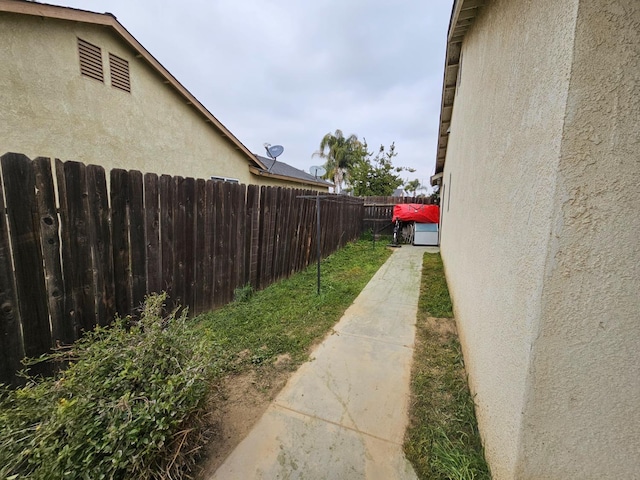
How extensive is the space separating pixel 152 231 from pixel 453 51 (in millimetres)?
5815

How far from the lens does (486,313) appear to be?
183cm

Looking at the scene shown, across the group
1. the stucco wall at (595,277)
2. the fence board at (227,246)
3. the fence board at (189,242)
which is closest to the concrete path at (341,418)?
the stucco wall at (595,277)

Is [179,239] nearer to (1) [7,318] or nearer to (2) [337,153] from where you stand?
(1) [7,318]

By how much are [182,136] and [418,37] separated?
7131 mm

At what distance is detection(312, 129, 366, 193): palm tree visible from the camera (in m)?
28.1

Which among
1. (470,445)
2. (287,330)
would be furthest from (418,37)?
(470,445)

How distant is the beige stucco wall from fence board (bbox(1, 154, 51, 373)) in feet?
11.0

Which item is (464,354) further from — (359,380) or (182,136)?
(182,136)

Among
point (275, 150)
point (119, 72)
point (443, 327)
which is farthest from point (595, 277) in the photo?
point (275, 150)

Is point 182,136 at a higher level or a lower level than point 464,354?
higher

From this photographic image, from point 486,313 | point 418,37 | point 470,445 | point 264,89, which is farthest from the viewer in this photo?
point 264,89

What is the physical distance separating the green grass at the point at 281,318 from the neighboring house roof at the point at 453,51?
4127 mm

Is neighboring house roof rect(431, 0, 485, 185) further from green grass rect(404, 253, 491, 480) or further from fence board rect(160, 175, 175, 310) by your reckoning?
fence board rect(160, 175, 175, 310)

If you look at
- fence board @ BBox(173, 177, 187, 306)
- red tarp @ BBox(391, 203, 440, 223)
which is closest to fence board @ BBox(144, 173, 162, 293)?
fence board @ BBox(173, 177, 187, 306)
